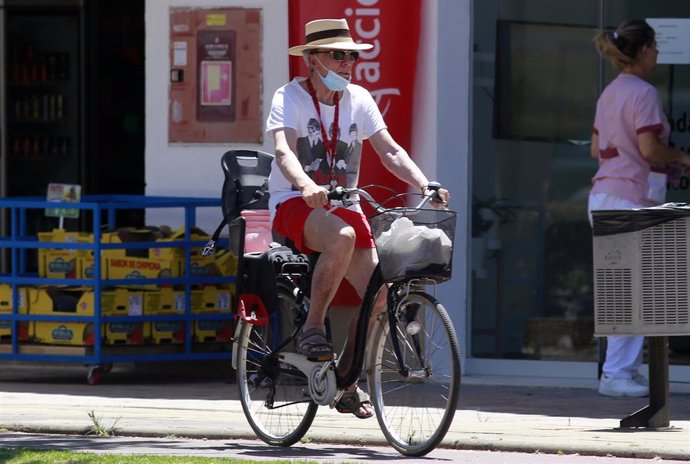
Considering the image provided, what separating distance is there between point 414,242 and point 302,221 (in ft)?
1.91

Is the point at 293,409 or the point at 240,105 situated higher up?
the point at 240,105

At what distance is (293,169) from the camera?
735cm

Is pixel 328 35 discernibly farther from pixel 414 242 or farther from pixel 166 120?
pixel 166 120

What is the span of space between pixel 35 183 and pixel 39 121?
555 mm

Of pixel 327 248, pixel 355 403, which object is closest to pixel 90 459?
pixel 355 403

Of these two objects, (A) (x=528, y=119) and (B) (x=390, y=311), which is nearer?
(B) (x=390, y=311)

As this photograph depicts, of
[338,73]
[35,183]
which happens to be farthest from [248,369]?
[35,183]

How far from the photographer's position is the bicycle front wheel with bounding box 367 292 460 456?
23.8ft

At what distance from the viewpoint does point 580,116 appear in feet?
35.0

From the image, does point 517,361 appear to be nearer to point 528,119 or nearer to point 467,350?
point 467,350

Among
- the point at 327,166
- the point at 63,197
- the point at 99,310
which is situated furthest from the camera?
the point at 63,197

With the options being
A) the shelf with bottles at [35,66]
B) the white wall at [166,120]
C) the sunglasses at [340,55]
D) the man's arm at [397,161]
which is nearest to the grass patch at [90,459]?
the man's arm at [397,161]

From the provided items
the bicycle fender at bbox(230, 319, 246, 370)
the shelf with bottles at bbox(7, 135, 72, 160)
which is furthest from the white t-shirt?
the shelf with bottles at bbox(7, 135, 72, 160)

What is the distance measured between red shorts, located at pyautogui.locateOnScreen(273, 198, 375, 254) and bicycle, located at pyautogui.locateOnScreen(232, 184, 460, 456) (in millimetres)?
104
